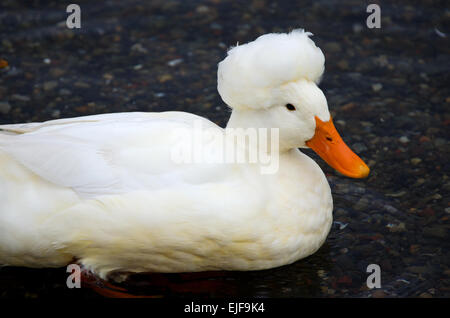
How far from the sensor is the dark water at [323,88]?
13.2 ft

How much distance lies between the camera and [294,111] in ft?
11.9

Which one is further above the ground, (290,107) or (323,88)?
(323,88)

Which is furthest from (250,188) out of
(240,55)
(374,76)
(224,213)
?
(374,76)

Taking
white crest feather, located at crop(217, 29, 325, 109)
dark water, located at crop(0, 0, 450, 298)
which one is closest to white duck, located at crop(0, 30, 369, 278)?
white crest feather, located at crop(217, 29, 325, 109)

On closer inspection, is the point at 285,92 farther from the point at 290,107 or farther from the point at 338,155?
the point at 338,155

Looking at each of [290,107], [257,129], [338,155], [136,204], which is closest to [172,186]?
[136,204]

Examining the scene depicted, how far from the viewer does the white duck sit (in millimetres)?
3496

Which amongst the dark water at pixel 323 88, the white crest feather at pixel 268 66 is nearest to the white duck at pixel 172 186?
the white crest feather at pixel 268 66

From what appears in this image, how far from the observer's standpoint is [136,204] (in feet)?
11.5

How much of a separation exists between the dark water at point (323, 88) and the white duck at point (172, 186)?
367mm

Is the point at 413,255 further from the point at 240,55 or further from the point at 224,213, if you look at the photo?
the point at 240,55

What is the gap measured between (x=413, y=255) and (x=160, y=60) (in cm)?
312

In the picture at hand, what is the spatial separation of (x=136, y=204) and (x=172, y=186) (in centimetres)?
22

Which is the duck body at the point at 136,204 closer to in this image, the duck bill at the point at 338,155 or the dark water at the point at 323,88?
the duck bill at the point at 338,155
